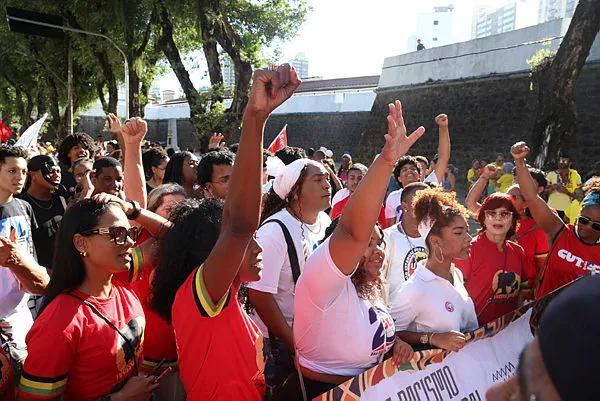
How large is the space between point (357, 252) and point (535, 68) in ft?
46.1

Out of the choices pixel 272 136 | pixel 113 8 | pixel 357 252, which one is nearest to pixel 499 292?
pixel 357 252

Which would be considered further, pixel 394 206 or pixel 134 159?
pixel 394 206

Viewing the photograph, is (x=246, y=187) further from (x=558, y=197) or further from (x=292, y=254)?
(x=558, y=197)

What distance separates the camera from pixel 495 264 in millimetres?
3613

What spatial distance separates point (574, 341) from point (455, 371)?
83.8 inches

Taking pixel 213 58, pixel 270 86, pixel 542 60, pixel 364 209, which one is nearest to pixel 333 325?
pixel 364 209

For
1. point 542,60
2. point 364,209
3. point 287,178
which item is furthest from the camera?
point 542,60

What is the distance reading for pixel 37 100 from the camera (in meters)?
29.6

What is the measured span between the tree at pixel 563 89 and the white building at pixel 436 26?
340 ft

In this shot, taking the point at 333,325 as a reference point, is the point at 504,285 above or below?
below

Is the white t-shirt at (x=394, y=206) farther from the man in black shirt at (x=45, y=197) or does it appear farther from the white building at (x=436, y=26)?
the white building at (x=436, y=26)

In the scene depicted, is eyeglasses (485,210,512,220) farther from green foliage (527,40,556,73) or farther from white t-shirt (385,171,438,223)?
green foliage (527,40,556,73)

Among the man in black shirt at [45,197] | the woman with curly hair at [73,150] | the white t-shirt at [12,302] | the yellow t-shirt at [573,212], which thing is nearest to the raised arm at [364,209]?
the white t-shirt at [12,302]

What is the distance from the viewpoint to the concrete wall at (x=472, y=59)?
1602 cm
